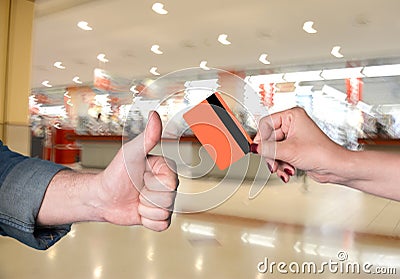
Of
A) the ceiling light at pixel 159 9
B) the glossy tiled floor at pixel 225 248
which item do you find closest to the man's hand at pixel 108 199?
the glossy tiled floor at pixel 225 248

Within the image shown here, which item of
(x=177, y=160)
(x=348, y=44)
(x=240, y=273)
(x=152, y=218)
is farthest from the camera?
(x=348, y=44)

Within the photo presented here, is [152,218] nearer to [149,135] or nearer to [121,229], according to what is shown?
[149,135]

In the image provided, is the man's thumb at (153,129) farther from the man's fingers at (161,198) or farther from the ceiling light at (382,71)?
the ceiling light at (382,71)

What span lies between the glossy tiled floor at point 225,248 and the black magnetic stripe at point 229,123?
41.6 inches

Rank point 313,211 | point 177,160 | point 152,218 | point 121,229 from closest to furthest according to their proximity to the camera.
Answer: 1. point 177,160
2. point 152,218
3. point 121,229
4. point 313,211

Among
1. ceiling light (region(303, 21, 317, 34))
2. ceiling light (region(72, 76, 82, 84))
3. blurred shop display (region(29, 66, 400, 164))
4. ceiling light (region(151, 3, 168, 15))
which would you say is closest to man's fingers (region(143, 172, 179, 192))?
blurred shop display (region(29, 66, 400, 164))

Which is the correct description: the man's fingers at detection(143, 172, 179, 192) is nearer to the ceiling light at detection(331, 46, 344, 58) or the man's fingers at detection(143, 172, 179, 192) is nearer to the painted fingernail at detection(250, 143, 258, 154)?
the painted fingernail at detection(250, 143, 258, 154)

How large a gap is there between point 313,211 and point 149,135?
336 cm

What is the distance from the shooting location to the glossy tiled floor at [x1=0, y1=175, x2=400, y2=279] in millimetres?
1977

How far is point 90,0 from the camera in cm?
531

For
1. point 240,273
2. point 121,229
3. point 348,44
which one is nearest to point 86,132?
point 121,229

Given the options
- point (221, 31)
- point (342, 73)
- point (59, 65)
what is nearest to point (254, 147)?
point (221, 31)

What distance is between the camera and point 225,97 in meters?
0.39

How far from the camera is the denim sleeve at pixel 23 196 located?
54cm
